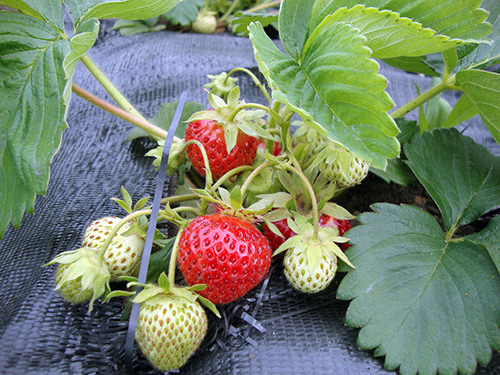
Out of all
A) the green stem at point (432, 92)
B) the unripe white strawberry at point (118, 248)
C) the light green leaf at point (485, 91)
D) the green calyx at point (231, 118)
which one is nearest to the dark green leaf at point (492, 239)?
the light green leaf at point (485, 91)

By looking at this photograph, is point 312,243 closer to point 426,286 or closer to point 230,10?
point 426,286

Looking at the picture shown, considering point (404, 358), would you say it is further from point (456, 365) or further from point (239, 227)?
point (239, 227)

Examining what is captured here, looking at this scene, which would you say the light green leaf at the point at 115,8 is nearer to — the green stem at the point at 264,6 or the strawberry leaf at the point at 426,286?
the strawberry leaf at the point at 426,286

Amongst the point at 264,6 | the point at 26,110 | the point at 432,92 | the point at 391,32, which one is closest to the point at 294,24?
the point at 391,32

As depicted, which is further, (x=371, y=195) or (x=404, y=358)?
(x=371, y=195)

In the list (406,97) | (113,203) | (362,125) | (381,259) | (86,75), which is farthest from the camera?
(406,97)

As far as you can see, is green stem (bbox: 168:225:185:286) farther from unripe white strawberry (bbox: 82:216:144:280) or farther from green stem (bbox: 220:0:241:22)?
green stem (bbox: 220:0:241:22)

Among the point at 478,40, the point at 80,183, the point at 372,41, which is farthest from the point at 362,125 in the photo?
the point at 80,183
